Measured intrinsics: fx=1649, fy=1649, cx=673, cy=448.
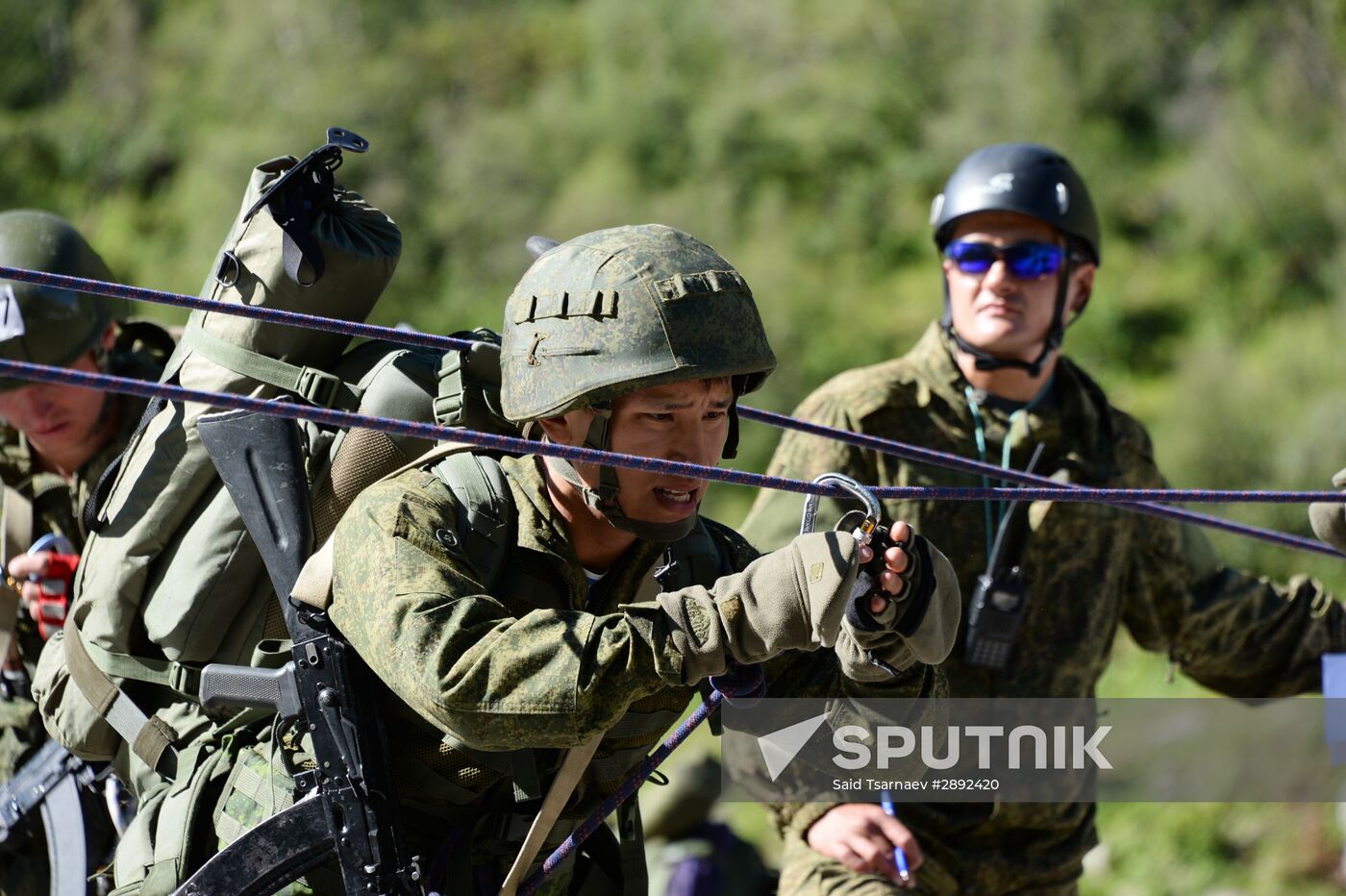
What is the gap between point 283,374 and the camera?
13.0 feet

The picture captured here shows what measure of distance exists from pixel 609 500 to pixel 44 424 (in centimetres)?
266

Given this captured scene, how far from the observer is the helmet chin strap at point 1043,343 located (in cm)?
530

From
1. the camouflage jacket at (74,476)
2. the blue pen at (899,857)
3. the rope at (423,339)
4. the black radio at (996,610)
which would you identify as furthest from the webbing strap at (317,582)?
the black radio at (996,610)

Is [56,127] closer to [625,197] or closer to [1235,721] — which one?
[625,197]

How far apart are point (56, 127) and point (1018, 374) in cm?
4311

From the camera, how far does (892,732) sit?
12.9 ft

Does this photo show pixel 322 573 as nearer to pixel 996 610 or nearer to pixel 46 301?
pixel 996 610

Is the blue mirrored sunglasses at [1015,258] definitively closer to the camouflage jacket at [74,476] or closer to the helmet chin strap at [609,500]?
the helmet chin strap at [609,500]

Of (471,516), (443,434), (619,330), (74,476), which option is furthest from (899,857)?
(74,476)

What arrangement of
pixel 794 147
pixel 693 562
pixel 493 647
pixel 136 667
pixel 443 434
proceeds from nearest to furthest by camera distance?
1. pixel 493 647
2. pixel 443 434
3. pixel 693 562
4. pixel 136 667
5. pixel 794 147

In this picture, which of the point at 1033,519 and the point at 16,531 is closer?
the point at 1033,519

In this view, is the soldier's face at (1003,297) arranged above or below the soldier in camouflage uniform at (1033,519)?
above

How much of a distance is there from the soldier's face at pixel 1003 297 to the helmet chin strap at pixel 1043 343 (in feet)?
0.05

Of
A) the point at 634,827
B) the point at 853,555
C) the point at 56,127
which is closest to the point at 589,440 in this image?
the point at 853,555
